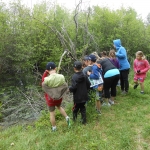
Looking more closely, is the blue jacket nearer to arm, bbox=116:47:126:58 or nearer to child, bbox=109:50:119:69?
arm, bbox=116:47:126:58

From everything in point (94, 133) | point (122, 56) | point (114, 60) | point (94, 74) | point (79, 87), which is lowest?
point (94, 133)

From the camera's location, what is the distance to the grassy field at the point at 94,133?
3.52m

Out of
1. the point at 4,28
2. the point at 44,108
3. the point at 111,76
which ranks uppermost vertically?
the point at 4,28

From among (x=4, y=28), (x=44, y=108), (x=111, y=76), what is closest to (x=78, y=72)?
(x=111, y=76)

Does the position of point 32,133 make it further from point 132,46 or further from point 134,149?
point 132,46

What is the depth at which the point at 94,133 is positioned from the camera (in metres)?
3.96

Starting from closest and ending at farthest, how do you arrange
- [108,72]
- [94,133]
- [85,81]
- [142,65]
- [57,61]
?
[94,133] → [85,81] → [108,72] → [142,65] → [57,61]

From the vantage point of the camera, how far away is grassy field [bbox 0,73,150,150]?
11.5 ft

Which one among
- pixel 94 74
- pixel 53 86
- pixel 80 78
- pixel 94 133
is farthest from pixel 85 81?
pixel 94 133

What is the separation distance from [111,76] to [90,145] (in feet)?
6.89

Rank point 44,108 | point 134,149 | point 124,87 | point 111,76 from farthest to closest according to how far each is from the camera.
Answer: point 124,87, point 44,108, point 111,76, point 134,149

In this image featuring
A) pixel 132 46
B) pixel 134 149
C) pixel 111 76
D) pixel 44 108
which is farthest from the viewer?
pixel 132 46

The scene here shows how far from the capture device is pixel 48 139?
388cm

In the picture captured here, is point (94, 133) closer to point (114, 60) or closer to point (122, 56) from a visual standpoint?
point (114, 60)
